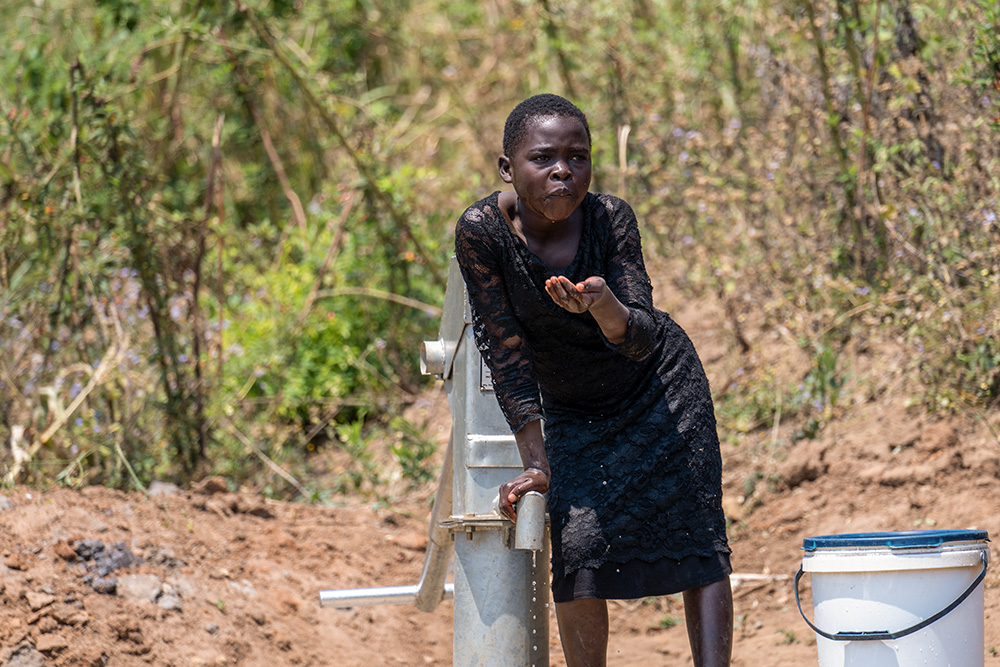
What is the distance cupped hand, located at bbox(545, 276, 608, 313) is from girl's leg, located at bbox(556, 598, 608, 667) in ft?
2.24

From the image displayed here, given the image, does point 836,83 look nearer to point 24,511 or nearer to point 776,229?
point 776,229

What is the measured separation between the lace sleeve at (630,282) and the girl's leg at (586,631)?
1.83ft

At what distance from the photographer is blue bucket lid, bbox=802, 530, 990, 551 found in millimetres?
2186

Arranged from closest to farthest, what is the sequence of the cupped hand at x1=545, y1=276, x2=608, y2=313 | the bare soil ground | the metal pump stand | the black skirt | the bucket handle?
the cupped hand at x1=545, y1=276, x2=608, y2=313 < the bucket handle < the black skirt < the metal pump stand < the bare soil ground

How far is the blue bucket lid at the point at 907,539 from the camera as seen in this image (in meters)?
2.19

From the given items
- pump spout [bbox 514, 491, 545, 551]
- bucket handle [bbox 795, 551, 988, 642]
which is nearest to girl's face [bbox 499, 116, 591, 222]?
pump spout [bbox 514, 491, 545, 551]

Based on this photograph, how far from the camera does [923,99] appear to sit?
14.2 feet

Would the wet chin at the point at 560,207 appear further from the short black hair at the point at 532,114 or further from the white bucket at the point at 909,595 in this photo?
the white bucket at the point at 909,595

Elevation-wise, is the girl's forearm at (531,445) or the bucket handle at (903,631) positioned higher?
the girl's forearm at (531,445)

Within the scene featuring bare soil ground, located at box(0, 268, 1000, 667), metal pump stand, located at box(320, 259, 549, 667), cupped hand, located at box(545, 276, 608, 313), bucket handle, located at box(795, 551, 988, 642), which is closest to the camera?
cupped hand, located at box(545, 276, 608, 313)

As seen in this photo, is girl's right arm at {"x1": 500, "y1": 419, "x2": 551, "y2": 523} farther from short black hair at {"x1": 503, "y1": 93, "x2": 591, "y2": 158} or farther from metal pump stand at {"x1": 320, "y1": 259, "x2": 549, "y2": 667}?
short black hair at {"x1": 503, "y1": 93, "x2": 591, "y2": 158}

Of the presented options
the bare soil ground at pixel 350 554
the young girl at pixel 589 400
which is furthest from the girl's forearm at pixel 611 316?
the bare soil ground at pixel 350 554

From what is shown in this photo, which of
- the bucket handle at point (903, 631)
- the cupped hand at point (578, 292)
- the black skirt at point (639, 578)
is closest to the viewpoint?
the cupped hand at point (578, 292)

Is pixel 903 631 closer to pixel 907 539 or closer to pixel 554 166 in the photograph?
pixel 907 539
